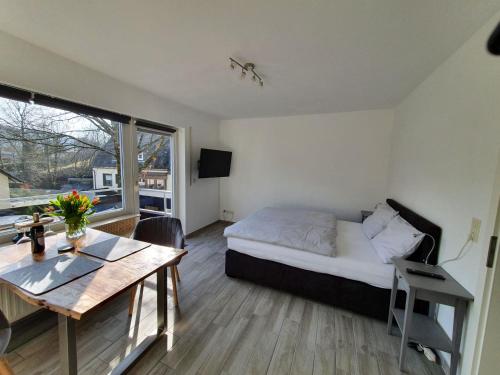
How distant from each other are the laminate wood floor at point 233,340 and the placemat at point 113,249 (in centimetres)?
76

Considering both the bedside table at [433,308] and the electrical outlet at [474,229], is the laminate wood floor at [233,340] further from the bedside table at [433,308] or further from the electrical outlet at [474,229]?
the electrical outlet at [474,229]

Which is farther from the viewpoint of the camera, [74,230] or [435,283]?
[74,230]

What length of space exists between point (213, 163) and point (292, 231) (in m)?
2.17

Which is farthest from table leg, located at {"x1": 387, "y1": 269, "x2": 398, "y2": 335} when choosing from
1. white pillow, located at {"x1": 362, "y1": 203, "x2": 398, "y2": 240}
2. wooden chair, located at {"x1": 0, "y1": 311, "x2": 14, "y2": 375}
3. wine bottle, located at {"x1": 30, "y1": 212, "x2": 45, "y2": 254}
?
wine bottle, located at {"x1": 30, "y1": 212, "x2": 45, "y2": 254}

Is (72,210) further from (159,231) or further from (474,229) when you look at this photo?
(474,229)

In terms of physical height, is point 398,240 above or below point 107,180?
below

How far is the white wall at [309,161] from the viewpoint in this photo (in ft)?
11.6

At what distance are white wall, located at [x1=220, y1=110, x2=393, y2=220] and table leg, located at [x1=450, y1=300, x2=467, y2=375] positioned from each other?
256 cm

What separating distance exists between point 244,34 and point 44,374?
2803mm

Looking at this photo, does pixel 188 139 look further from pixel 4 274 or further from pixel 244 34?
pixel 4 274

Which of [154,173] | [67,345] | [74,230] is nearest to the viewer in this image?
[67,345]

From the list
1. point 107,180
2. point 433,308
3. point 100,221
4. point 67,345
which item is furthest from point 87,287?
point 433,308

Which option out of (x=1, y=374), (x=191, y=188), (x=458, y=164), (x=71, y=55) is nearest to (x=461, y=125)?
(x=458, y=164)

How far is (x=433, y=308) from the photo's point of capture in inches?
66.3
